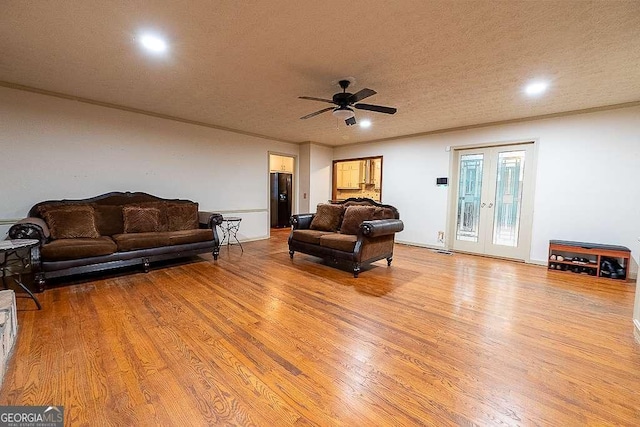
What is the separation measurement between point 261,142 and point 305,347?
5060mm

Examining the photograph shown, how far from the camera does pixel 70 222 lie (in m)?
3.44

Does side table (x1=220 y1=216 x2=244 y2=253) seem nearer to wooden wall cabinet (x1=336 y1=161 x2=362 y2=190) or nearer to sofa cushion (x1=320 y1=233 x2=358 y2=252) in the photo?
sofa cushion (x1=320 y1=233 x2=358 y2=252)

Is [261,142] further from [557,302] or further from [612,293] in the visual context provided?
[612,293]

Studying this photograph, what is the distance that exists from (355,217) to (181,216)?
2904mm

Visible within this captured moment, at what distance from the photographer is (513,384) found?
5.34ft

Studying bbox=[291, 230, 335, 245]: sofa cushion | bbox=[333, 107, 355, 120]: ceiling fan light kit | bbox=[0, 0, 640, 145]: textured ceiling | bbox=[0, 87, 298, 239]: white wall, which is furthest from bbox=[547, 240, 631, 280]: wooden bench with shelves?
bbox=[0, 87, 298, 239]: white wall

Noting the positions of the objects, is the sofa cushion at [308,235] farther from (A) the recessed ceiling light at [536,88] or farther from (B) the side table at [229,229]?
(A) the recessed ceiling light at [536,88]

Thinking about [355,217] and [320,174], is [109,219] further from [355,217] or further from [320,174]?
[320,174]

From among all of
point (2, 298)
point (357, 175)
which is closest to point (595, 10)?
point (2, 298)

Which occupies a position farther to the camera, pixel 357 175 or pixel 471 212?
pixel 357 175

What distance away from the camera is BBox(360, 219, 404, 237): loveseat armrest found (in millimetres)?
3572

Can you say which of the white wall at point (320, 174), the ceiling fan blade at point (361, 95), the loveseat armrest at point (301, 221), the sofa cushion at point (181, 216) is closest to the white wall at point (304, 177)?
the white wall at point (320, 174)
